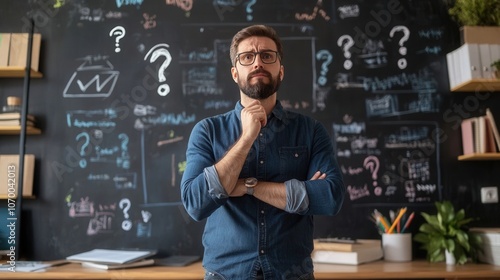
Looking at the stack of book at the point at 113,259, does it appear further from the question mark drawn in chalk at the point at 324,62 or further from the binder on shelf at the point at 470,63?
the binder on shelf at the point at 470,63

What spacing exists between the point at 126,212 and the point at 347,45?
1787 millimetres

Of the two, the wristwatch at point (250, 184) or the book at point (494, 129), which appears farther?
the book at point (494, 129)

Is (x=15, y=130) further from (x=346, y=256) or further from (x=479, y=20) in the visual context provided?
(x=479, y=20)

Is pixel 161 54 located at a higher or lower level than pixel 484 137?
higher

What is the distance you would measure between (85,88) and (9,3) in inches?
30.9

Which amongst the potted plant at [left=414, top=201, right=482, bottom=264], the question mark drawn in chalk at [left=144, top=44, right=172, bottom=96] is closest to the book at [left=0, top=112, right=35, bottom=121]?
the question mark drawn in chalk at [left=144, top=44, right=172, bottom=96]

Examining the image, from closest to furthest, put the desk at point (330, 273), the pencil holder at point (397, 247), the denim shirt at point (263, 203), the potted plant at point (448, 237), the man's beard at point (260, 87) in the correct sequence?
the denim shirt at point (263, 203), the man's beard at point (260, 87), the desk at point (330, 273), the potted plant at point (448, 237), the pencil holder at point (397, 247)

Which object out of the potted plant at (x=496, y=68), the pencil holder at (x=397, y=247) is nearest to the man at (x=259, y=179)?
the pencil holder at (x=397, y=247)

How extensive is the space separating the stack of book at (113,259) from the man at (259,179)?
0.96 metres

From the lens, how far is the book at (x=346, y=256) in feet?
7.54

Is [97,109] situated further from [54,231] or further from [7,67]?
[54,231]

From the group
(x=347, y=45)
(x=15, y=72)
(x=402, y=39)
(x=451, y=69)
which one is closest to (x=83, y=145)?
(x=15, y=72)

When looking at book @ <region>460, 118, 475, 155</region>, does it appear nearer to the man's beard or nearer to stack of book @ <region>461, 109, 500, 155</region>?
stack of book @ <region>461, 109, 500, 155</region>

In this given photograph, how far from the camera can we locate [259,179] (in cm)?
148
